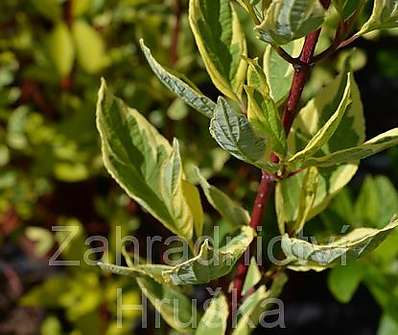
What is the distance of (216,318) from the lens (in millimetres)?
778

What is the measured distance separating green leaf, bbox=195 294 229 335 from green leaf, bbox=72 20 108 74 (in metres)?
0.65

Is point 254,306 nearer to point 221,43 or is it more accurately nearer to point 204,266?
point 204,266

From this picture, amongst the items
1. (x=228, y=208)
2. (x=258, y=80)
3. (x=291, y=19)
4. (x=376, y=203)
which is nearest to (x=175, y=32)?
(x=376, y=203)

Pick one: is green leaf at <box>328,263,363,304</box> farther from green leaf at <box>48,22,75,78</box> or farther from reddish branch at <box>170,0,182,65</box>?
green leaf at <box>48,22,75,78</box>

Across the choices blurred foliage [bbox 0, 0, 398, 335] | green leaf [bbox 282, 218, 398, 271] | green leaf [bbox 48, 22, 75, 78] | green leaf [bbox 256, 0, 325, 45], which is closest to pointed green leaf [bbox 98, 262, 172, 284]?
green leaf [bbox 282, 218, 398, 271]

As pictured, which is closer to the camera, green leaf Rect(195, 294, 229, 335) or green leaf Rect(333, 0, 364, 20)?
green leaf Rect(333, 0, 364, 20)

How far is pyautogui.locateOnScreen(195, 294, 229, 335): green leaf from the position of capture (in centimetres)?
77

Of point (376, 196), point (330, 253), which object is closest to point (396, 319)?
point (376, 196)

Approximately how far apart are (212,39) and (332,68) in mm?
718

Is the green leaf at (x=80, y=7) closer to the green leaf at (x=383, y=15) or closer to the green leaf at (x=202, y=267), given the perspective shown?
the green leaf at (x=202, y=267)

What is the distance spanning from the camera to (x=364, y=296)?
1698 mm

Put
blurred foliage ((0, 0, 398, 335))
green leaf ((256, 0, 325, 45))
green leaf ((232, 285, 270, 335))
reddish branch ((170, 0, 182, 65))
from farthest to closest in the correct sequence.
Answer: blurred foliage ((0, 0, 398, 335)) < reddish branch ((170, 0, 182, 65)) < green leaf ((232, 285, 270, 335)) < green leaf ((256, 0, 325, 45))

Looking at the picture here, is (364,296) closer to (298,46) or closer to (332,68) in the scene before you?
(332,68)

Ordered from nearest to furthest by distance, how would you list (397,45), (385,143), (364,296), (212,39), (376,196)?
(385,143) → (212,39) → (376,196) → (397,45) → (364,296)
